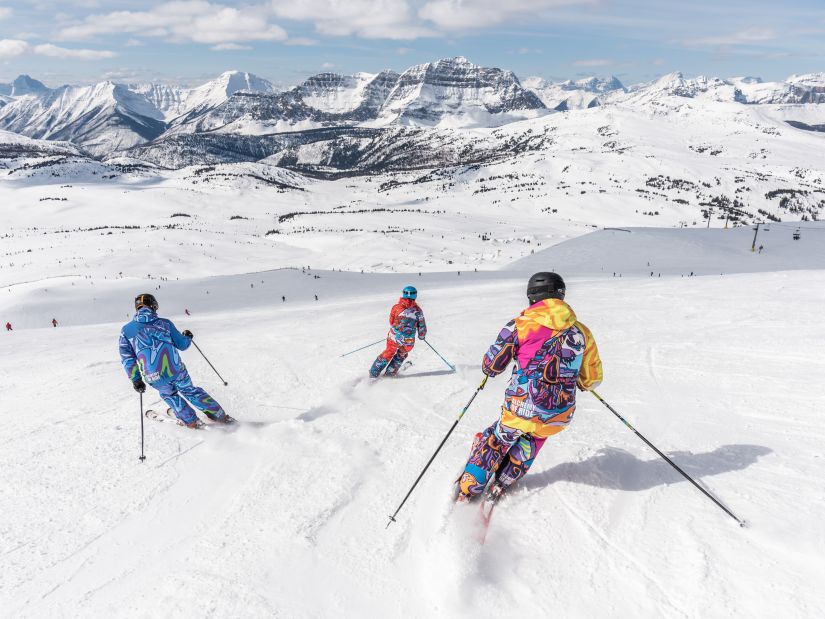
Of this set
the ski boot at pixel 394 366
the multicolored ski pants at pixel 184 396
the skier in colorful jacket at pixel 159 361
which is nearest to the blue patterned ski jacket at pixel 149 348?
the skier in colorful jacket at pixel 159 361

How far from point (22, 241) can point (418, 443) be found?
69737 millimetres

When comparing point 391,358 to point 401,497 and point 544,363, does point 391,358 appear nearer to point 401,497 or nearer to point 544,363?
point 401,497

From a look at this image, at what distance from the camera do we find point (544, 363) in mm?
4176

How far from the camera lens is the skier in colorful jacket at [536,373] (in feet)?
13.5

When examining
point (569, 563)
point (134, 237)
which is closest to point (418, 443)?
point (569, 563)

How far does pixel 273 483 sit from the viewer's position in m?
4.93

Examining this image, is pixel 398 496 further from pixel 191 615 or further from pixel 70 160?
pixel 70 160

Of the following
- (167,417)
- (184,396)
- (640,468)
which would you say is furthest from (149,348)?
(640,468)

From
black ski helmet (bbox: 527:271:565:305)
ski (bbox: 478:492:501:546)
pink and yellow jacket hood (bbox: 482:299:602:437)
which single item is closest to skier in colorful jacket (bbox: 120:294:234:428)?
ski (bbox: 478:492:501:546)

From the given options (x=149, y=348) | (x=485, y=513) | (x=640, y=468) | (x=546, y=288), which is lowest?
(x=485, y=513)

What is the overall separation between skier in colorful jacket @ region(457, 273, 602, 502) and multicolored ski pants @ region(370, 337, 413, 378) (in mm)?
4074

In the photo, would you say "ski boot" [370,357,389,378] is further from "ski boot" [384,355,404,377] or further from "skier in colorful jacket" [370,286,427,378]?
"ski boot" [384,355,404,377]

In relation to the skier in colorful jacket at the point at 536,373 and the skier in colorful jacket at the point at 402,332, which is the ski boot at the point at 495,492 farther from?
the skier in colorful jacket at the point at 402,332

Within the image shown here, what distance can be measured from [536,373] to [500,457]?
96cm
